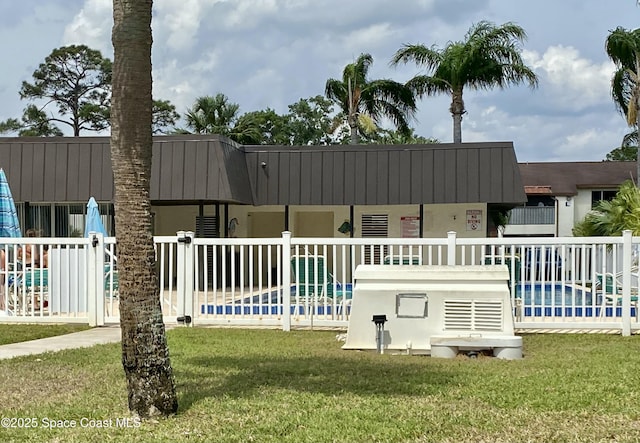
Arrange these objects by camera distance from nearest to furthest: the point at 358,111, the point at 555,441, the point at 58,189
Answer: the point at 555,441 → the point at 58,189 → the point at 358,111

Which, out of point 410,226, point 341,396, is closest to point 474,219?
point 410,226

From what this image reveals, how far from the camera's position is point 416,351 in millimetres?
9305

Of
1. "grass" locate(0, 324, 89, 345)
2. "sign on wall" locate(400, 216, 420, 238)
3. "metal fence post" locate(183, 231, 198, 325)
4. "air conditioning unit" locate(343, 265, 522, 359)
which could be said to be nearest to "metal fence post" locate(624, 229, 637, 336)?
"air conditioning unit" locate(343, 265, 522, 359)

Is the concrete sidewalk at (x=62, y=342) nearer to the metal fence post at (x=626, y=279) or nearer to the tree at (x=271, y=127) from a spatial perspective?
the metal fence post at (x=626, y=279)

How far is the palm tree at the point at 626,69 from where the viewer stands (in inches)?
1084

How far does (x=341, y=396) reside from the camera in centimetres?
660

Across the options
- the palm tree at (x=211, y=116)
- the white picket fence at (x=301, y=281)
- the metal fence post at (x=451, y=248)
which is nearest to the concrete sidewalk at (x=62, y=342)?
the white picket fence at (x=301, y=281)

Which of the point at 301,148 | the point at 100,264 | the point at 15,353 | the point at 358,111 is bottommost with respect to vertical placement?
the point at 15,353

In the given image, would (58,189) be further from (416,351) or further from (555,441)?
(555,441)

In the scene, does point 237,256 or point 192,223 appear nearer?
point 237,256

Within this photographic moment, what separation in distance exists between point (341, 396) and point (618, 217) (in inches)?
666

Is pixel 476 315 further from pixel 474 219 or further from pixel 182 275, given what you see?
pixel 474 219

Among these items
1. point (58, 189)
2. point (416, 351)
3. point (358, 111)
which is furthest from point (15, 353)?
point (358, 111)

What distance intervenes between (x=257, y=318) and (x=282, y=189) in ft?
32.8
